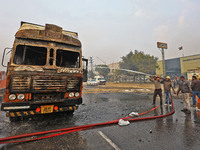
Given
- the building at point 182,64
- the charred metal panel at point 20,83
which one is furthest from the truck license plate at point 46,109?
the building at point 182,64

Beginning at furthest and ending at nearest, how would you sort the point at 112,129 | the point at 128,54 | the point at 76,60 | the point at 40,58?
→ the point at 128,54 < the point at 76,60 < the point at 40,58 < the point at 112,129

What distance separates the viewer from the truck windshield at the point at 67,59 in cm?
430

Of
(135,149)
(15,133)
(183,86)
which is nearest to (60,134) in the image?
(15,133)

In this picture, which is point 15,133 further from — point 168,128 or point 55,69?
point 168,128

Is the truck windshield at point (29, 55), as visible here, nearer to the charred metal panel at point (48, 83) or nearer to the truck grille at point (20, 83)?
the truck grille at point (20, 83)

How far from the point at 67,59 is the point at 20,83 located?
1950mm

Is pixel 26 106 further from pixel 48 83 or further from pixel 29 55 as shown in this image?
pixel 29 55

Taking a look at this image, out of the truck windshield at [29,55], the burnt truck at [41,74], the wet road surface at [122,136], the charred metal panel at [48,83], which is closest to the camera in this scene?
the wet road surface at [122,136]

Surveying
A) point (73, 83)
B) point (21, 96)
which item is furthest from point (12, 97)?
point (73, 83)

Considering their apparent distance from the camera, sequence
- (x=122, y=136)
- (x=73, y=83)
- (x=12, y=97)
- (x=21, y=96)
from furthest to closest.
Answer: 1. (x=73, y=83)
2. (x=21, y=96)
3. (x=12, y=97)
4. (x=122, y=136)

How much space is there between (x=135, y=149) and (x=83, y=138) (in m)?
1.40

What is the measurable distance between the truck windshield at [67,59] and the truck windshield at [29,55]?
51 cm

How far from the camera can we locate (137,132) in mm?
3295

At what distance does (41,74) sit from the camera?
143 inches
